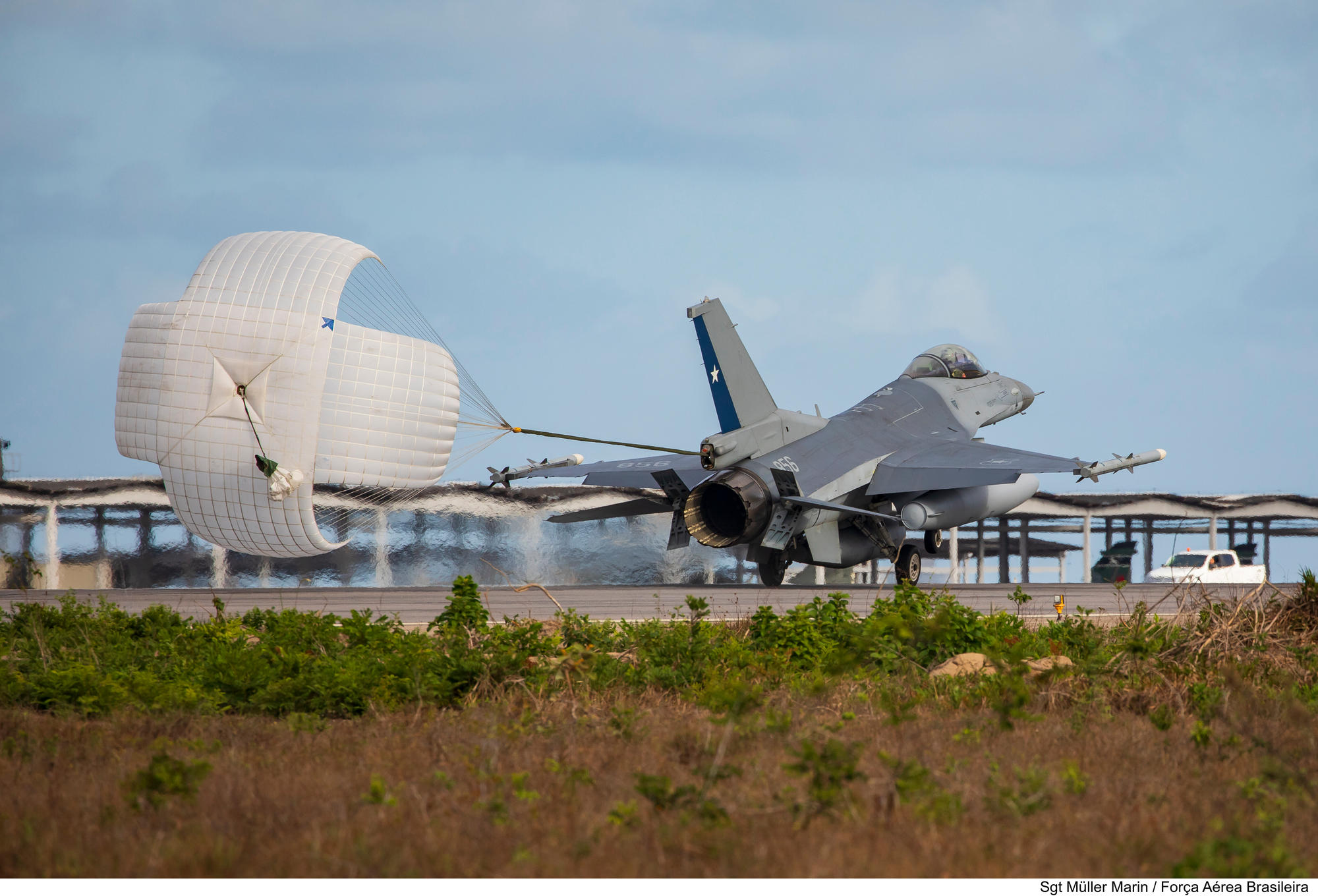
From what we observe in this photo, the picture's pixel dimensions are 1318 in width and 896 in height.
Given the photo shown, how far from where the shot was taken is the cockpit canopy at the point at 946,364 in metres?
29.3

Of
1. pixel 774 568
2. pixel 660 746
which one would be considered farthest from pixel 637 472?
pixel 660 746

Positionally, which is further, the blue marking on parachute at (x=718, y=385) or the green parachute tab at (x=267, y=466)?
the blue marking on parachute at (x=718, y=385)

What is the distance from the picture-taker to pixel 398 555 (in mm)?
34094

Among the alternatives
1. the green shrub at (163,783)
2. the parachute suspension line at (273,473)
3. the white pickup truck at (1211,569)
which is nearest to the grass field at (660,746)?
the green shrub at (163,783)

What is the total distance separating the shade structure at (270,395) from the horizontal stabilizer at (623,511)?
290 inches

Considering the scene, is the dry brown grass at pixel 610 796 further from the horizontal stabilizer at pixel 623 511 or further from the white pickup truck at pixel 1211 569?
the white pickup truck at pixel 1211 569

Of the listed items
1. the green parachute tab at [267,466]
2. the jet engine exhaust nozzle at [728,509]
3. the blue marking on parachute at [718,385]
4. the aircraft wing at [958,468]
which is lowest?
the jet engine exhaust nozzle at [728,509]

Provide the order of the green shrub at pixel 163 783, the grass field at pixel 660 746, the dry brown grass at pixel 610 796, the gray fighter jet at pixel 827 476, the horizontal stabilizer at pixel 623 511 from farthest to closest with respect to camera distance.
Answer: the horizontal stabilizer at pixel 623 511, the gray fighter jet at pixel 827 476, the green shrub at pixel 163 783, the grass field at pixel 660 746, the dry brown grass at pixel 610 796

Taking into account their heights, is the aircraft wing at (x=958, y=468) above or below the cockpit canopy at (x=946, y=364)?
below

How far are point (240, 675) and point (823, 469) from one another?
15998 millimetres

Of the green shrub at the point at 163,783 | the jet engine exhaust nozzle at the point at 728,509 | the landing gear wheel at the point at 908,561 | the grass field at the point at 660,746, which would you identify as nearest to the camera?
the grass field at the point at 660,746

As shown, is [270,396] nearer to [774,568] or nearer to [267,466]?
[267,466]

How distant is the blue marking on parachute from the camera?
24.4 metres
